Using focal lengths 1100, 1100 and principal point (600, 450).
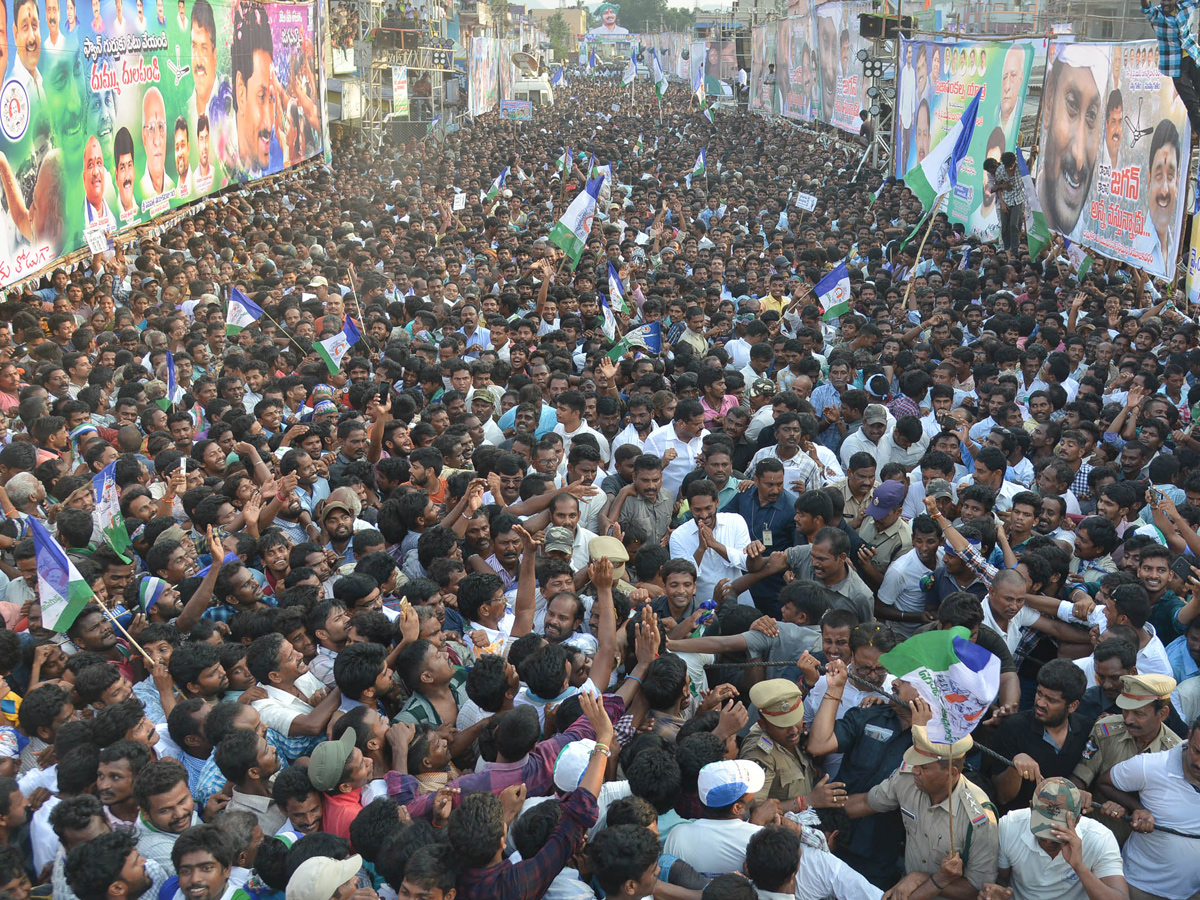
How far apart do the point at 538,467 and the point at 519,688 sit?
2.51m

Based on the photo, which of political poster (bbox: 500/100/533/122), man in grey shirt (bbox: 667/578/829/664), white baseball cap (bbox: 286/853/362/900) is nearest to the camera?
white baseball cap (bbox: 286/853/362/900)

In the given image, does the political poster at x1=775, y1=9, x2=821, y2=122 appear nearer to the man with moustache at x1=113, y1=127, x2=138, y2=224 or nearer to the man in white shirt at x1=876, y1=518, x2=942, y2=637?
the man with moustache at x1=113, y1=127, x2=138, y2=224

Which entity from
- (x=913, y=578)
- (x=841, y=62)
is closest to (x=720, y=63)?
(x=841, y=62)

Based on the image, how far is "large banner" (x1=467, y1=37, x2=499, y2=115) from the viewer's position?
4097cm

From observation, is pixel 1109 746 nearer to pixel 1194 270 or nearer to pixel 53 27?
pixel 1194 270

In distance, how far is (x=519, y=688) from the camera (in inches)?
178

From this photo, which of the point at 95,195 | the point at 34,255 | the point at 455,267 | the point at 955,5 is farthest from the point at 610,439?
the point at 955,5

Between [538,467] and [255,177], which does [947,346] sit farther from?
[255,177]

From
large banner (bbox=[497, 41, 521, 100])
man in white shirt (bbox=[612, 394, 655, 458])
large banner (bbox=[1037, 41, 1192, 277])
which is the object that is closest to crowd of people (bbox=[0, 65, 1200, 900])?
man in white shirt (bbox=[612, 394, 655, 458])

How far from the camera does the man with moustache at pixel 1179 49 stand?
987 cm

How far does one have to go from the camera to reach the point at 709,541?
5.64 m

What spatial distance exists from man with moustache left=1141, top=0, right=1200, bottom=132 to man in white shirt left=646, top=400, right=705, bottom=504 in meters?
6.28

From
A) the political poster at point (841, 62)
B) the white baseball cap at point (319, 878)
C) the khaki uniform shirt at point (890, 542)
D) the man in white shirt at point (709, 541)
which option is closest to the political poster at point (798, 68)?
the political poster at point (841, 62)

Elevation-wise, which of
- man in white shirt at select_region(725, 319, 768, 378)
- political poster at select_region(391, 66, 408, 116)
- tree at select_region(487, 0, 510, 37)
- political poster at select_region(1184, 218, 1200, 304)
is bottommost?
man in white shirt at select_region(725, 319, 768, 378)
